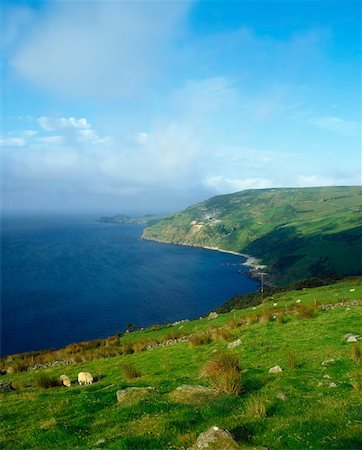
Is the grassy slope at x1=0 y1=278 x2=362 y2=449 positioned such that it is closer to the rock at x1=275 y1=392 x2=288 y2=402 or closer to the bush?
the rock at x1=275 y1=392 x2=288 y2=402

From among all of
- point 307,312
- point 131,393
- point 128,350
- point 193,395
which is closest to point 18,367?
point 128,350

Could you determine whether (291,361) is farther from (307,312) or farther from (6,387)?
(6,387)

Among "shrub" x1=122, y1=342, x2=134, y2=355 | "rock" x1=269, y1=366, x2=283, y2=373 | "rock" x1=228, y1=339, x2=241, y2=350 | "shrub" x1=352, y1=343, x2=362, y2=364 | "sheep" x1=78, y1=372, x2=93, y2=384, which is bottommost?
"shrub" x1=122, y1=342, x2=134, y2=355

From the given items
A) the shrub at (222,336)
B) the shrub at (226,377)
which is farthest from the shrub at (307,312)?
the shrub at (226,377)

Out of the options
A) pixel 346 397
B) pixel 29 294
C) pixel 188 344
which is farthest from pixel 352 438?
pixel 29 294

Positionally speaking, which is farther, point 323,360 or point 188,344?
point 188,344

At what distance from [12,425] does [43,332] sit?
4760 inches

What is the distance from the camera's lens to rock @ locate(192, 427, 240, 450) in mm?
10492

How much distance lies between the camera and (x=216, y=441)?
35.1 feet

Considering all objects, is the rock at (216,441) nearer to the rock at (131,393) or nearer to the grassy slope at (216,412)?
the grassy slope at (216,412)

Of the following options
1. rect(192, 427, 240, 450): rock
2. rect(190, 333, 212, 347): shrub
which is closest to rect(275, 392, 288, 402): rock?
rect(192, 427, 240, 450): rock

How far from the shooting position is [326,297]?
5075cm

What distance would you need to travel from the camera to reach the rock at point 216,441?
10492 mm

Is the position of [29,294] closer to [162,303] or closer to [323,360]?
[162,303]
